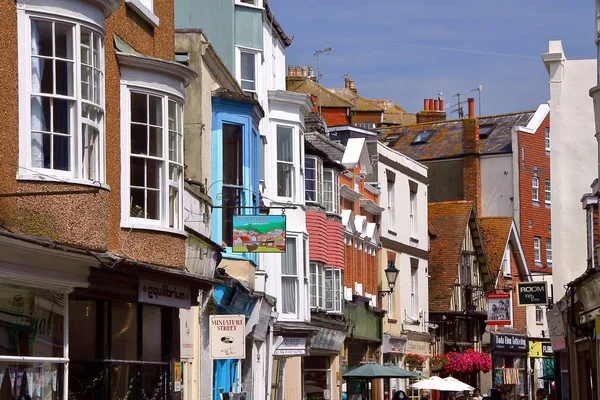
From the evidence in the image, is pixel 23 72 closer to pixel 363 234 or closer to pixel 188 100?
pixel 188 100

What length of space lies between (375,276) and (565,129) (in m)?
9.15

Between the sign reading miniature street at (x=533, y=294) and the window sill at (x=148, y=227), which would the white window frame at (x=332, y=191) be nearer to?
the sign reading miniature street at (x=533, y=294)

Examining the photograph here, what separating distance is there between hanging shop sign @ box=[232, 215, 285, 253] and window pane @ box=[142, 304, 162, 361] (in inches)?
138

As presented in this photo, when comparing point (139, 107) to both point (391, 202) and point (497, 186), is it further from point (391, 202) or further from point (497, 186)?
point (497, 186)

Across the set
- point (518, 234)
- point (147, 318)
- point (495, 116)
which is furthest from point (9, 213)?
point (495, 116)

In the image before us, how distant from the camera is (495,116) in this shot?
6944 centimetres

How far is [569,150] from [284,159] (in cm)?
1196

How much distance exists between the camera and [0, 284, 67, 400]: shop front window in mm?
13266

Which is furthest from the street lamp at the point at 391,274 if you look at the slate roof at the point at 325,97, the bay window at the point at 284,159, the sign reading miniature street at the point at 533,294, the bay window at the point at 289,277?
the slate roof at the point at 325,97

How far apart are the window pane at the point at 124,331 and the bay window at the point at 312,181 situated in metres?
18.5

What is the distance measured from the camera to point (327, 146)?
4162cm

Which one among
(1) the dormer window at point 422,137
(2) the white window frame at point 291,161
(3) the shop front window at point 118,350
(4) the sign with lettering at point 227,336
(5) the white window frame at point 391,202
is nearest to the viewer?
(3) the shop front window at point 118,350

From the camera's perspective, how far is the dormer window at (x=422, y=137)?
6731cm

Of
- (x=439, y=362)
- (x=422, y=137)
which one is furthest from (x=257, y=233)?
(x=422, y=137)
